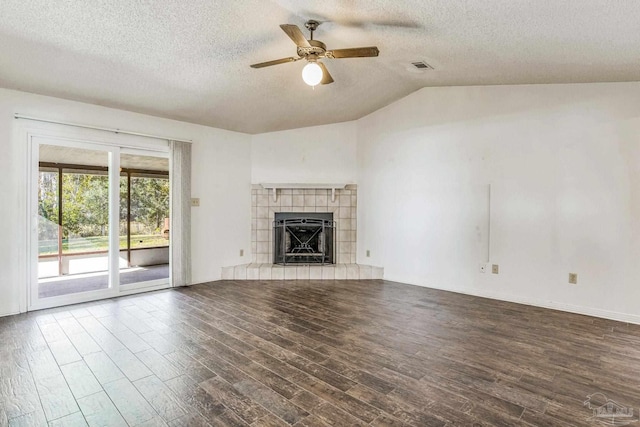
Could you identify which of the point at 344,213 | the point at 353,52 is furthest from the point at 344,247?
the point at 353,52

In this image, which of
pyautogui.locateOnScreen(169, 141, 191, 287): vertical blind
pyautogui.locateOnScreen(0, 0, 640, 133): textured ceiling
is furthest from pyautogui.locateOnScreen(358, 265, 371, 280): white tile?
pyautogui.locateOnScreen(0, 0, 640, 133): textured ceiling

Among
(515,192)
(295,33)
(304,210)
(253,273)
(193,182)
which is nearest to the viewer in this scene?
(295,33)

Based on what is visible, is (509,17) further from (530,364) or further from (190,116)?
(190,116)

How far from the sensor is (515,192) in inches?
159

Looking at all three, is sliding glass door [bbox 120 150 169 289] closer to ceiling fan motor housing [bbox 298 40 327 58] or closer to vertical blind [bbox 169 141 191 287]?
vertical blind [bbox 169 141 191 287]

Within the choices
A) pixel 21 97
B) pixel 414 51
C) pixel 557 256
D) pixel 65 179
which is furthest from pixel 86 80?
pixel 557 256

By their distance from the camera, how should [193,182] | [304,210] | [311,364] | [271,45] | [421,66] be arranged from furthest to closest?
[304,210], [193,182], [421,66], [271,45], [311,364]

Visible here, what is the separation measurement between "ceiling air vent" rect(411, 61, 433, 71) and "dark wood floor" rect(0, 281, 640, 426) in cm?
274

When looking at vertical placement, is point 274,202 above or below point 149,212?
above

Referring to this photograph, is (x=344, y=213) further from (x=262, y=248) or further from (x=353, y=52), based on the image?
(x=353, y=52)

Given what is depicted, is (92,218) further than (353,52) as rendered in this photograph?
Yes

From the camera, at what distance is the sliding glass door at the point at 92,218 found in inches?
149

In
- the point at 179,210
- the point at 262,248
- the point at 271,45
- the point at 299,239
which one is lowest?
the point at 262,248

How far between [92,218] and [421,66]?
4.40 meters
